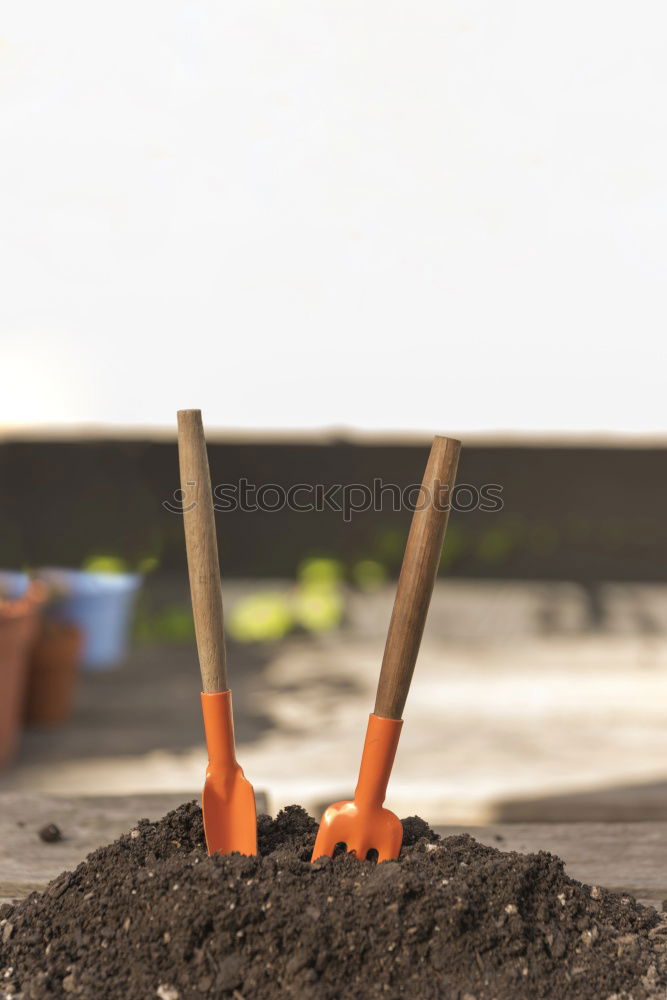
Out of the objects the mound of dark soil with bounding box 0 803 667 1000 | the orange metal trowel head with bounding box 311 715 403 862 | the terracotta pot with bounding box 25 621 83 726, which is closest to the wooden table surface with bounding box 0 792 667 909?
the mound of dark soil with bounding box 0 803 667 1000

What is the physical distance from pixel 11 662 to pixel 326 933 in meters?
2.14

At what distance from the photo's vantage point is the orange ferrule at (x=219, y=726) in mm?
860

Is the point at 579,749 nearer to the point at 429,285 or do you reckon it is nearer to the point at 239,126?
the point at 429,285

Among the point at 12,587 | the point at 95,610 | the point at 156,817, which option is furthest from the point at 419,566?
the point at 95,610

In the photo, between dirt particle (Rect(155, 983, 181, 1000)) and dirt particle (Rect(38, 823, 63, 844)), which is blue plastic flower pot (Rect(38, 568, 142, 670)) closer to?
dirt particle (Rect(38, 823, 63, 844))

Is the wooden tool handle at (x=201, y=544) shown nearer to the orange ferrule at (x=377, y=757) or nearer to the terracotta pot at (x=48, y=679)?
the orange ferrule at (x=377, y=757)

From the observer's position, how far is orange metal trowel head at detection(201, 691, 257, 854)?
0.87 m

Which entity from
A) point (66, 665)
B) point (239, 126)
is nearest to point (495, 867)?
point (239, 126)

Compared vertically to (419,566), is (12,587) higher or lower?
higher

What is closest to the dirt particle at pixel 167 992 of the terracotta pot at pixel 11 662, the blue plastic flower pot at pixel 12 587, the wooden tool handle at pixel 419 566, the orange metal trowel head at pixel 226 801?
the orange metal trowel head at pixel 226 801

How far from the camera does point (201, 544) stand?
0.84 meters

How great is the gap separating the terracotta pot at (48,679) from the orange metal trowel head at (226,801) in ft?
7.95

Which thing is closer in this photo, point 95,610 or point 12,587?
point 12,587

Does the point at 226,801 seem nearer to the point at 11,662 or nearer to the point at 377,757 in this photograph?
the point at 377,757
